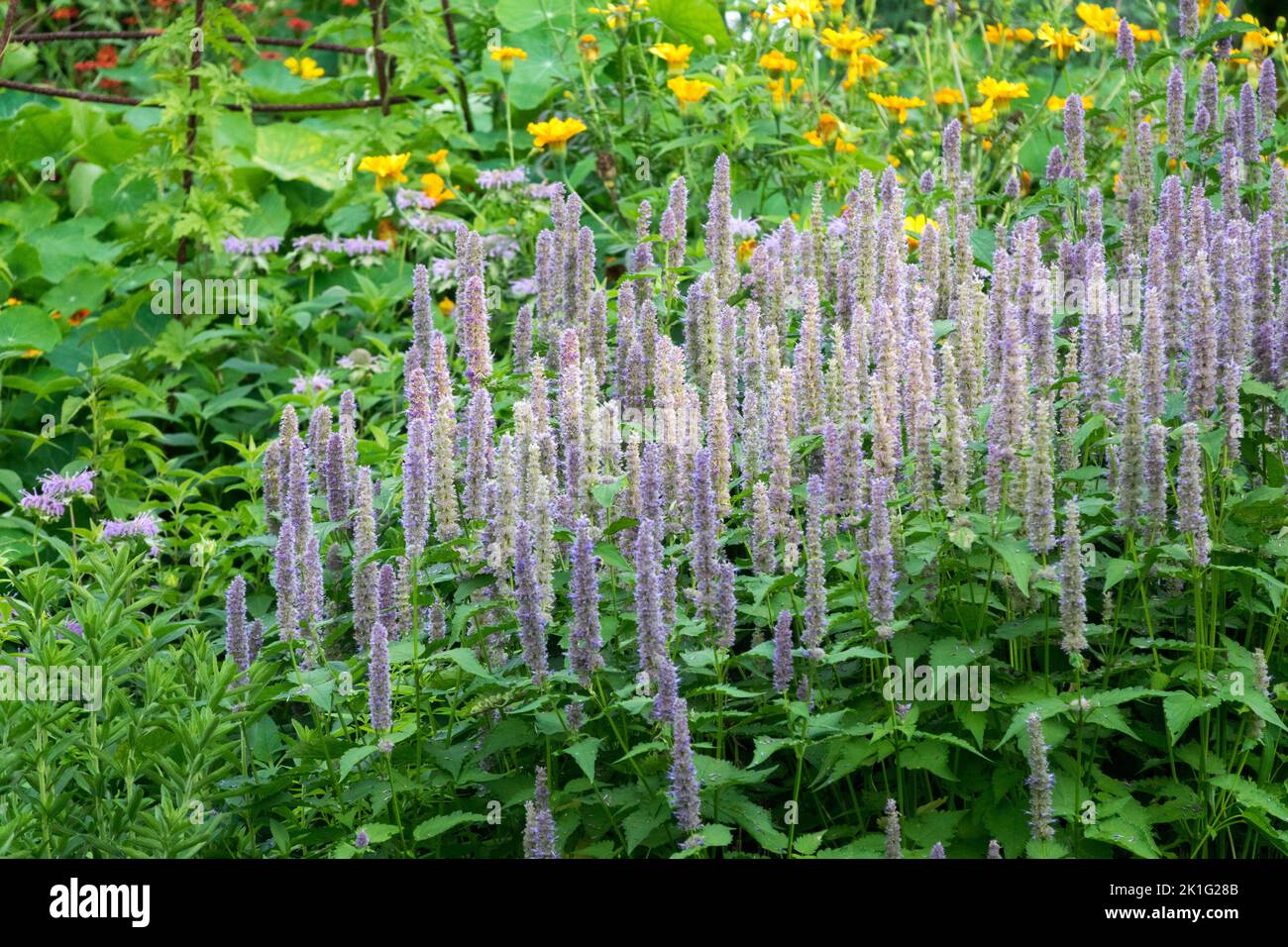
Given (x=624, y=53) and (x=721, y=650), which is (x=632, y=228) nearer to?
(x=624, y=53)

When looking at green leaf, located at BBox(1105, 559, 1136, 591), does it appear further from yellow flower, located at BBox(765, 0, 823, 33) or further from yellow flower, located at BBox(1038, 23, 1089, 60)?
yellow flower, located at BBox(765, 0, 823, 33)

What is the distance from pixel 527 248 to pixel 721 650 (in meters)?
3.60

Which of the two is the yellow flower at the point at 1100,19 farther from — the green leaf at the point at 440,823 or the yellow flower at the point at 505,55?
the green leaf at the point at 440,823

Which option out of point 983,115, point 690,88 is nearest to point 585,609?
point 690,88

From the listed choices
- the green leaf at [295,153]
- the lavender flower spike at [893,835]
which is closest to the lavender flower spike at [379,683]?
the lavender flower spike at [893,835]

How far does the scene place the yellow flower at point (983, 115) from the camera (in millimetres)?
6664

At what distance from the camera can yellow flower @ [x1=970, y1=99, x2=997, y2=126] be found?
6.66 m

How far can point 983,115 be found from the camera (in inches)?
263

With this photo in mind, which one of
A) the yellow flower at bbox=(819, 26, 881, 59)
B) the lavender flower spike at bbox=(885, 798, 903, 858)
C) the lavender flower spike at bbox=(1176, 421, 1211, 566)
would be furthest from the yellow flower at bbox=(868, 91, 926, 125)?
the lavender flower spike at bbox=(885, 798, 903, 858)

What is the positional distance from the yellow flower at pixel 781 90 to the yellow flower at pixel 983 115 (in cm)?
84

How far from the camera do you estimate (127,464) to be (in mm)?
6430

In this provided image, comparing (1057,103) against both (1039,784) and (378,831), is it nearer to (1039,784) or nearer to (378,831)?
(1039,784)

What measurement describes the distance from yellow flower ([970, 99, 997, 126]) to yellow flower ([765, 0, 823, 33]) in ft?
2.78
